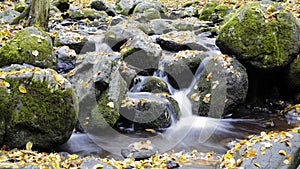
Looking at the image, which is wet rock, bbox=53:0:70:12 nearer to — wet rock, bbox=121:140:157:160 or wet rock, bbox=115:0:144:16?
wet rock, bbox=115:0:144:16

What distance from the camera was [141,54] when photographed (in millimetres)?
8812

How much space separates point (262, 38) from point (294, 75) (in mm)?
1508

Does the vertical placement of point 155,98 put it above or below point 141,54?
below

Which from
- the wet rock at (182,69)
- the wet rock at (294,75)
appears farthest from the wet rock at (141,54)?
→ the wet rock at (294,75)

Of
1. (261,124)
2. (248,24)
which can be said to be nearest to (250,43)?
(248,24)

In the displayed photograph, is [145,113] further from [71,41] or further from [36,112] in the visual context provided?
[71,41]

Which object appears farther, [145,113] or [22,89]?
[145,113]

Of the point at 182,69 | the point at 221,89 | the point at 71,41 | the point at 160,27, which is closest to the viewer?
the point at 221,89

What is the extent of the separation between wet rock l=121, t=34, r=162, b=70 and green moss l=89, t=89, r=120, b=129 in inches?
87.0

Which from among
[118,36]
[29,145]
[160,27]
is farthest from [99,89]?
[160,27]

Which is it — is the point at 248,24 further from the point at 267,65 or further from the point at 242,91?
the point at 242,91

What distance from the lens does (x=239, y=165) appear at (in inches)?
185

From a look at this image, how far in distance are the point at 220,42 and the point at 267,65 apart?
55.8 inches

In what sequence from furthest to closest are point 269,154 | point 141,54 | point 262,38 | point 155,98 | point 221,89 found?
1. point 141,54
2. point 262,38
3. point 221,89
4. point 155,98
5. point 269,154
